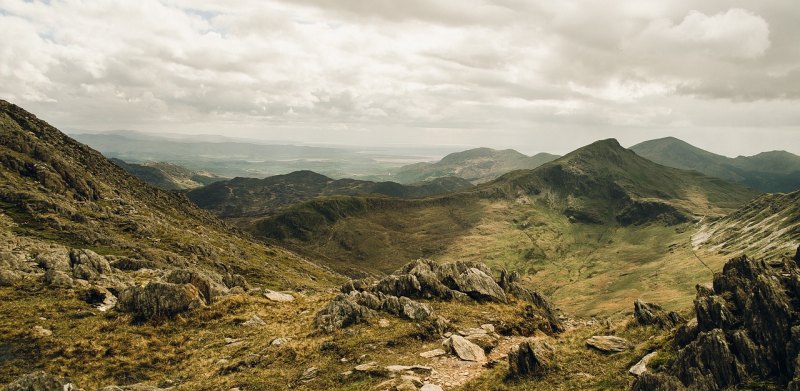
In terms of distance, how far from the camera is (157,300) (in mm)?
43219

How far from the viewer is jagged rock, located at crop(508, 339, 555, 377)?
28062 millimetres

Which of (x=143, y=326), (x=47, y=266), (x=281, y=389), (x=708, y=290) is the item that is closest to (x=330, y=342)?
(x=281, y=389)

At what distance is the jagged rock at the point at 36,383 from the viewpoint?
72.7ft

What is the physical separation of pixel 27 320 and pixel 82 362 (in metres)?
10.5

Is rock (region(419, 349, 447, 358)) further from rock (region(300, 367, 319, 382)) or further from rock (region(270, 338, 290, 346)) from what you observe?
rock (region(270, 338, 290, 346))

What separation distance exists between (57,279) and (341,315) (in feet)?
118

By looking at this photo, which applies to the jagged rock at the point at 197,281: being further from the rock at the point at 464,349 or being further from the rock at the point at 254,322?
the rock at the point at 464,349

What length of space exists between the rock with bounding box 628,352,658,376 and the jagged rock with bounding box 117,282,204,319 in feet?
141

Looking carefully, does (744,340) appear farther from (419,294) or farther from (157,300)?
(157,300)

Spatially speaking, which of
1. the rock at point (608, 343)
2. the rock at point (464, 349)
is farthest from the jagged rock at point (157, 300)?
the rock at point (608, 343)

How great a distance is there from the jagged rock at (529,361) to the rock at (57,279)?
2041 inches

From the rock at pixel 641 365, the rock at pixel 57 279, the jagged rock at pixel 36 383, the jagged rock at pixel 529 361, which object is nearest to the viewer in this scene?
the jagged rock at pixel 36 383

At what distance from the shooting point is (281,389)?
29.5m

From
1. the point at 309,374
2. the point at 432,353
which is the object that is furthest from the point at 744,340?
the point at 309,374
